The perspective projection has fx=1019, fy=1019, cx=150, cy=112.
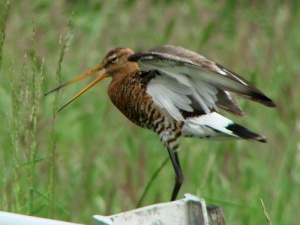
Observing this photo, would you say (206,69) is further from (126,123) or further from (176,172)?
(126,123)

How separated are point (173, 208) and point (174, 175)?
264 centimetres

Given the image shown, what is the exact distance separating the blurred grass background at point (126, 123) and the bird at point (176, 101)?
17 cm

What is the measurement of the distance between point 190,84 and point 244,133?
0.34 metres

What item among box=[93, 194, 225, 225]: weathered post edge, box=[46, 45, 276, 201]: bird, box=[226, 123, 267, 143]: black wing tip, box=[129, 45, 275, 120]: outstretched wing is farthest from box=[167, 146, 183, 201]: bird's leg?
box=[93, 194, 225, 225]: weathered post edge

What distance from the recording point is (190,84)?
15.5 ft

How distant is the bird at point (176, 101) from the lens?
461 centimetres

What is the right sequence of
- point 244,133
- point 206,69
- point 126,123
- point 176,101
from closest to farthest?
point 206,69, point 244,133, point 176,101, point 126,123

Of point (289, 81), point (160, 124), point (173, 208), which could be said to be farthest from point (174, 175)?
point (173, 208)

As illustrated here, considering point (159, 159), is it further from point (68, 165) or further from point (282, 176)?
point (282, 176)

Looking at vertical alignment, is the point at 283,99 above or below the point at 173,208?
above

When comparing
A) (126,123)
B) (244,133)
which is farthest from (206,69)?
A: (126,123)

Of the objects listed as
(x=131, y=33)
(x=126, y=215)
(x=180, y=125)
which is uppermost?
(x=131, y=33)

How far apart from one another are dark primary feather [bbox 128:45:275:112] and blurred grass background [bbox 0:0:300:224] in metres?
0.21

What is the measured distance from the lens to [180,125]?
196 inches
